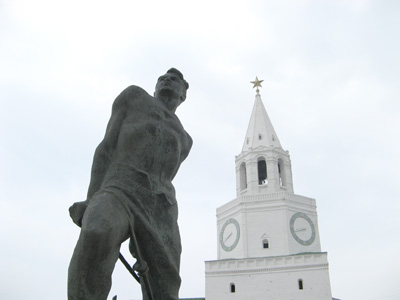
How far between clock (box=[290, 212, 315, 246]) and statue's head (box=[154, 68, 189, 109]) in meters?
36.3

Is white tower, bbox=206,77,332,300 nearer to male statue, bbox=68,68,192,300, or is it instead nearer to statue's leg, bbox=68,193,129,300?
male statue, bbox=68,68,192,300

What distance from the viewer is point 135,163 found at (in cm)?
355

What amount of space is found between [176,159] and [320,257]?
119 ft

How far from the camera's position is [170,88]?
13.6 ft

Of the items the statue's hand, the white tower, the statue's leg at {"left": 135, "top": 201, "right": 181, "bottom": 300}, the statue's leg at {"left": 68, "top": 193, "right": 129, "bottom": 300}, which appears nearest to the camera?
the statue's leg at {"left": 68, "top": 193, "right": 129, "bottom": 300}

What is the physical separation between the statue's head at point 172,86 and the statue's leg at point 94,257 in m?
1.32

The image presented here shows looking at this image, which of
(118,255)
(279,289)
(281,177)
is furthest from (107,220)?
(281,177)

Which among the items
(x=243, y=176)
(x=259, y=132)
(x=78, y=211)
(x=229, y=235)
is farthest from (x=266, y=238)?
(x=78, y=211)

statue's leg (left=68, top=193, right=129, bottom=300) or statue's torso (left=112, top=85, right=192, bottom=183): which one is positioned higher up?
statue's torso (left=112, top=85, right=192, bottom=183)

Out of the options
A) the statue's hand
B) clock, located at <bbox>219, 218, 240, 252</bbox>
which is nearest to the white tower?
clock, located at <bbox>219, 218, 240, 252</bbox>

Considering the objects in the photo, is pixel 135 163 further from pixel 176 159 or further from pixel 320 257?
pixel 320 257

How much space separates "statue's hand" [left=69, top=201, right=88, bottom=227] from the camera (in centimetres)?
331

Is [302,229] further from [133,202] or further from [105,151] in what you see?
[133,202]

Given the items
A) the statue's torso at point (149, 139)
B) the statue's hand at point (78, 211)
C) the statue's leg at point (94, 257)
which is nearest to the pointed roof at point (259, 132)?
the statue's torso at point (149, 139)
